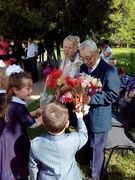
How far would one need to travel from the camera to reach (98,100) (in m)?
2.88

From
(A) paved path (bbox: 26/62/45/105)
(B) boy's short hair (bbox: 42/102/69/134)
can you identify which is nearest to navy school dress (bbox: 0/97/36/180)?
(B) boy's short hair (bbox: 42/102/69/134)

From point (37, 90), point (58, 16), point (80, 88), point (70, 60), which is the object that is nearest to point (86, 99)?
point (80, 88)

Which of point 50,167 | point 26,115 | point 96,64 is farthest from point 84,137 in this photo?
point 96,64

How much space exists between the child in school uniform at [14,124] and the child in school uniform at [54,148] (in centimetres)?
42

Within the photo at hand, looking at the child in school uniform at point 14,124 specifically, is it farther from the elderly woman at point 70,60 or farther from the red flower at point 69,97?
the elderly woman at point 70,60

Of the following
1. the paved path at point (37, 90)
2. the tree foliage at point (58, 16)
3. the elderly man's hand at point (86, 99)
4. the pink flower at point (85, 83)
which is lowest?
the paved path at point (37, 90)

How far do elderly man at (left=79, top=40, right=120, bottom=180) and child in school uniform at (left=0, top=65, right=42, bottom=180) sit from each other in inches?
24.1

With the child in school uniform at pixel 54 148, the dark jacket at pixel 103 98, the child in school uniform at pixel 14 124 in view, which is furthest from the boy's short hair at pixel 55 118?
the dark jacket at pixel 103 98

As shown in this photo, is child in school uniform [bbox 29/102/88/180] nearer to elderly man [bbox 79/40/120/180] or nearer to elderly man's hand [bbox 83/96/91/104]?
elderly man's hand [bbox 83/96/91/104]

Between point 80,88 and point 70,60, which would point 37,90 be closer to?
point 70,60

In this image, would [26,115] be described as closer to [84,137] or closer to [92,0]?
[84,137]

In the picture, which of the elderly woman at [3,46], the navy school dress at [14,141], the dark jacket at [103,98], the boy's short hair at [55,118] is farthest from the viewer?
the elderly woman at [3,46]

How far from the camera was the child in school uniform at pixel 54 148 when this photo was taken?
201cm

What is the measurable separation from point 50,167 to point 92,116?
42.1 inches
